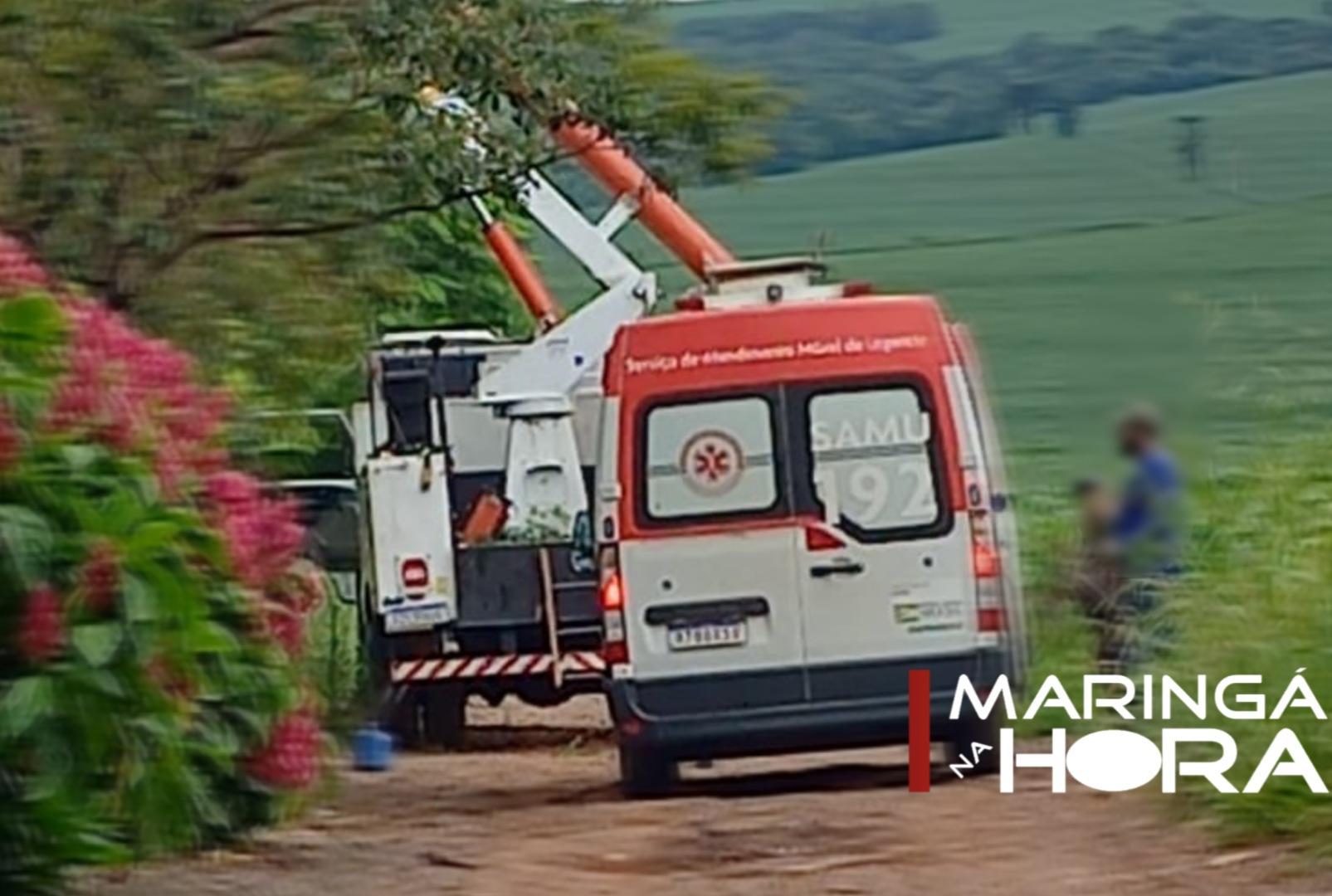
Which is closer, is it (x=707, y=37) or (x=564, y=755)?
(x=707, y=37)

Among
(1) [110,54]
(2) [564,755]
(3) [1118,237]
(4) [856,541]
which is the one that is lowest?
(2) [564,755]

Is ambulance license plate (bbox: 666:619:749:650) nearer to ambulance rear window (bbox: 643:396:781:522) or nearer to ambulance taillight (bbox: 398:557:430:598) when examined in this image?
ambulance rear window (bbox: 643:396:781:522)

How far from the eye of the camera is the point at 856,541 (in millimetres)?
12328

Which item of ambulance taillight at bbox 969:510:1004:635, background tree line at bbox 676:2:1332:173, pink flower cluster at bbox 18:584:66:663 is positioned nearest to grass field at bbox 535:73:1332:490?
background tree line at bbox 676:2:1332:173

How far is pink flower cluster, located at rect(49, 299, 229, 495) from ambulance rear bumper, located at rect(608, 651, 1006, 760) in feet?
14.2

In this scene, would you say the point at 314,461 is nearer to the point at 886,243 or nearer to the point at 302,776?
the point at 886,243

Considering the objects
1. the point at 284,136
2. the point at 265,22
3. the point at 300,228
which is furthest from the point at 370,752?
the point at 265,22

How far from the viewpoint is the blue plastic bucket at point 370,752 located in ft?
46.7

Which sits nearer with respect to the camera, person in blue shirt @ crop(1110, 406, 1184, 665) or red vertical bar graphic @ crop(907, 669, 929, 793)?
person in blue shirt @ crop(1110, 406, 1184, 665)

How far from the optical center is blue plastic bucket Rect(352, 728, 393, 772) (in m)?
14.2

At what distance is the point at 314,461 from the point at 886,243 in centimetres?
597

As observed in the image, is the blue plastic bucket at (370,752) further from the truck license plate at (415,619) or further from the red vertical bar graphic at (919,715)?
the red vertical bar graphic at (919,715)

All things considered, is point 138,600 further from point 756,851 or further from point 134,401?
point 756,851

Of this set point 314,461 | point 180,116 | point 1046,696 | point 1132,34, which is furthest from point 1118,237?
point 314,461
